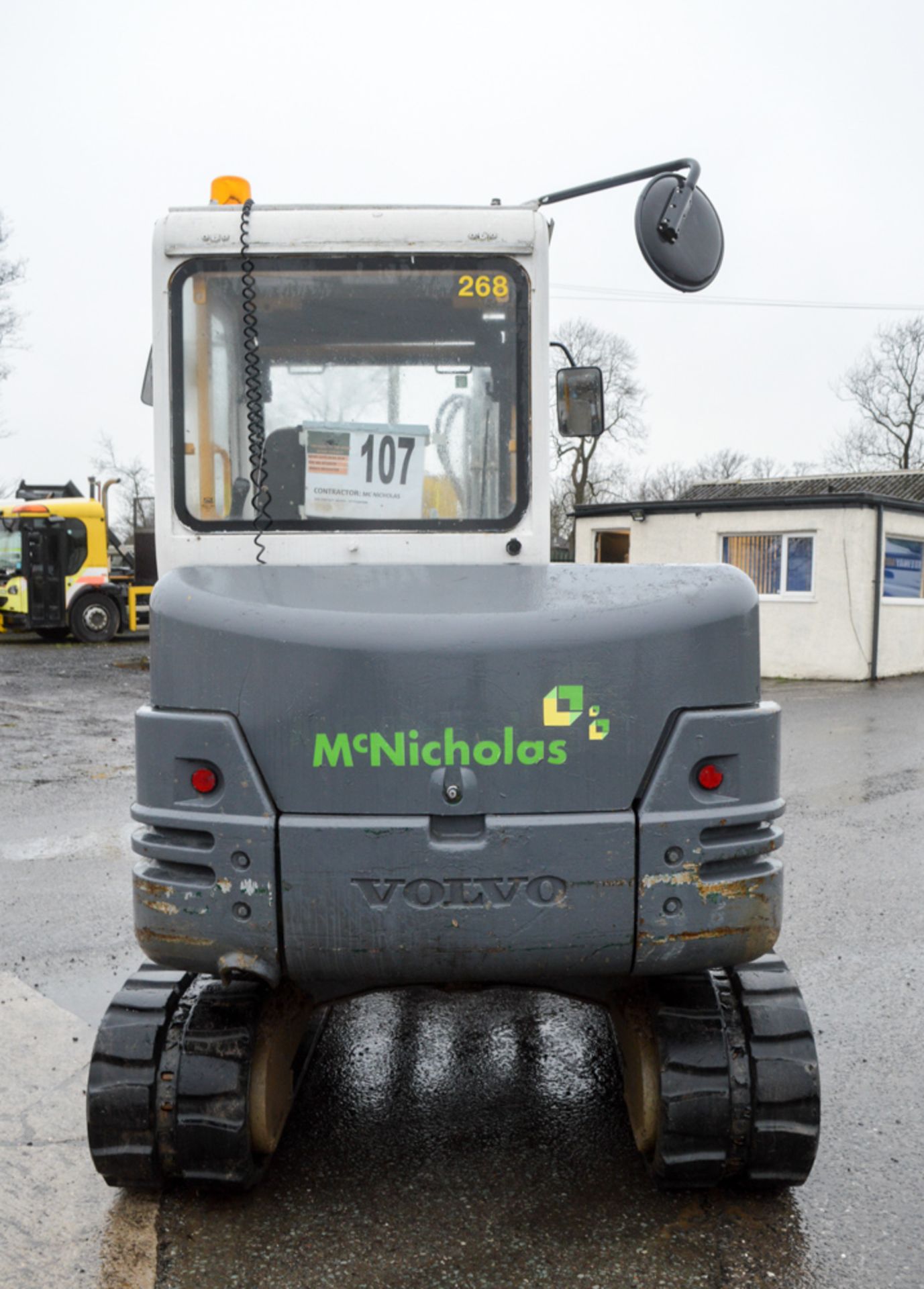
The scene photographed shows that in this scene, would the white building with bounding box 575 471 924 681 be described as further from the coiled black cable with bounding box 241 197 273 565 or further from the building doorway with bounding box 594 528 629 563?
the coiled black cable with bounding box 241 197 273 565

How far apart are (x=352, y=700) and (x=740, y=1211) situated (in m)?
1.94

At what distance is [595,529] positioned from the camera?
25.0 meters

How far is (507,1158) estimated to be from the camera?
379 centimetres

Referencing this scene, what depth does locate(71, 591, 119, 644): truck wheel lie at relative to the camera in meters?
27.0

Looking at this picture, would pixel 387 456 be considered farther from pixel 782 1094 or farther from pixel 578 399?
pixel 782 1094

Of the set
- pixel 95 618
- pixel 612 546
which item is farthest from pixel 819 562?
pixel 95 618

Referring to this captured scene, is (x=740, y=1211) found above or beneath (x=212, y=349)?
beneath

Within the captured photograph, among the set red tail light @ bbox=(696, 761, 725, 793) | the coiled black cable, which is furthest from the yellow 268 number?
red tail light @ bbox=(696, 761, 725, 793)

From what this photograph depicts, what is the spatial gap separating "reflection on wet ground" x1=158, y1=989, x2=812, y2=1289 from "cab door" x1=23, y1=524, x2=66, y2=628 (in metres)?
23.8

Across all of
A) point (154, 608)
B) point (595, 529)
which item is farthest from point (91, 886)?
point (595, 529)

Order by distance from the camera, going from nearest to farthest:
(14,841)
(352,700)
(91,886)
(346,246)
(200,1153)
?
(352,700)
(200,1153)
(346,246)
(91,886)
(14,841)

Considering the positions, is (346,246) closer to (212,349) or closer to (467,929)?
(212,349)

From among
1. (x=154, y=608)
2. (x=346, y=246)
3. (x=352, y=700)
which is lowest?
(x=352, y=700)

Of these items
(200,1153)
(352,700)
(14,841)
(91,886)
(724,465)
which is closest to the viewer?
(352,700)
